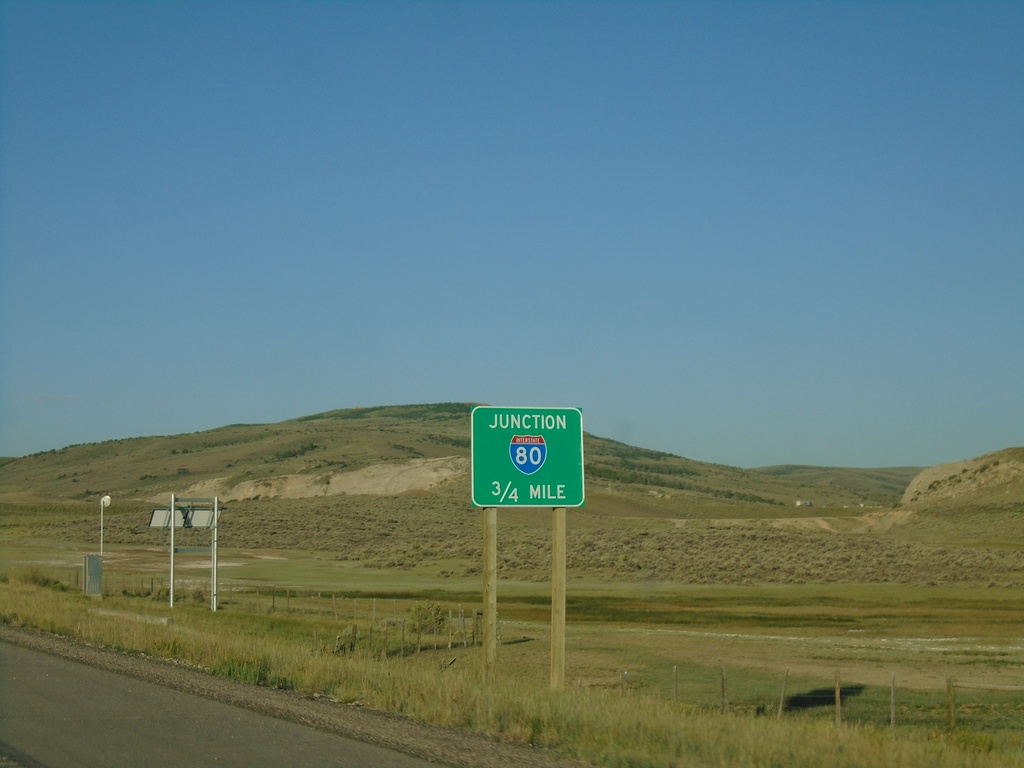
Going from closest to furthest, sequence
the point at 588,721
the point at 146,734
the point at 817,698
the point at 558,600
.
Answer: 1. the point at 146,734
2. the point at 588,721
3. the point at 558,600
4. the point at 817,698

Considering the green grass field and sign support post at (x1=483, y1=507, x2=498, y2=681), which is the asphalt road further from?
sign support post at (x1=483, y1=507, x2=498, y2=681)

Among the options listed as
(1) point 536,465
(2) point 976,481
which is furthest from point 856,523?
(1) point 536,465

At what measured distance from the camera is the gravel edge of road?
10.4 metres

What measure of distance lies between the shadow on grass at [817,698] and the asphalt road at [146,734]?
12384mm

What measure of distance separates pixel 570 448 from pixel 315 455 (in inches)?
5918

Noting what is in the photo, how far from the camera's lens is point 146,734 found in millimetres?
11234

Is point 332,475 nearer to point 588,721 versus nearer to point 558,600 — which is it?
point 558,600

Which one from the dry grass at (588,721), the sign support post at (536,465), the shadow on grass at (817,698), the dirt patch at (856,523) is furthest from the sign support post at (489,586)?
the dirt patch at (856,523)

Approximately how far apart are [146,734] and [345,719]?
2.14 meters

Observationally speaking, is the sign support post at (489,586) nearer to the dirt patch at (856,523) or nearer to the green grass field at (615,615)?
the green grass field at (615,615)

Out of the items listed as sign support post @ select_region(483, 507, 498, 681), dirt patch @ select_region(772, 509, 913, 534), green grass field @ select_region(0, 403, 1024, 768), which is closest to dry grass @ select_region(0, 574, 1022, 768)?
green grass field @ select_region(0, 403, 1024, 768)

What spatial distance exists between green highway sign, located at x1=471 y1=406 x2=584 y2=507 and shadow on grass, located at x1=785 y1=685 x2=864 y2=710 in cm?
930

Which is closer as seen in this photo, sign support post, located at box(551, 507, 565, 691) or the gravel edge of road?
the gravel edge of road

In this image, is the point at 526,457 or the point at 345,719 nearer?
the point at 345,719
